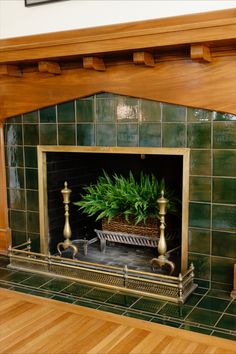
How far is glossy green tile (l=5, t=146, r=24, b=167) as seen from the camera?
3.39 meters

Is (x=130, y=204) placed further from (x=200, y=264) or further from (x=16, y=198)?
(x=16, y=198)

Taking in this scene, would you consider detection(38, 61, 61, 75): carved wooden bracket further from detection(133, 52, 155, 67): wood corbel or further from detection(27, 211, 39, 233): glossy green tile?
detection(27, 211, 39, 233): glossy green tile

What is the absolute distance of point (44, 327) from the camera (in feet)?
7.61

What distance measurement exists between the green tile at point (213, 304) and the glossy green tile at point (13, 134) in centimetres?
185

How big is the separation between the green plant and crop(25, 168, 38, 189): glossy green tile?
1.33ft

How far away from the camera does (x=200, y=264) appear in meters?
2.75

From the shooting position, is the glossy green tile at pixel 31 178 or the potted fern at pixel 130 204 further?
the glossy green tile at pixel 31 178

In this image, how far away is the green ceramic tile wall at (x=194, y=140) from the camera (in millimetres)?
2605

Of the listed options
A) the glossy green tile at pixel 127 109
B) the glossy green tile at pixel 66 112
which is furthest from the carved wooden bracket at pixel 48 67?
the glossy green tile at pixel 127 109

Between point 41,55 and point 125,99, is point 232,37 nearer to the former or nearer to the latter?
point 125,99

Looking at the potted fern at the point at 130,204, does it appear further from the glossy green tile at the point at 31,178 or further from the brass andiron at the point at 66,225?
the glossy green tile at the point at 31,178

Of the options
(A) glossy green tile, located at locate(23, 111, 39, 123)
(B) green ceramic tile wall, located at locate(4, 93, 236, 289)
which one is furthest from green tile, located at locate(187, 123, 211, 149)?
(A) glossy green tile, located at locate(23, 111, 39, 123)

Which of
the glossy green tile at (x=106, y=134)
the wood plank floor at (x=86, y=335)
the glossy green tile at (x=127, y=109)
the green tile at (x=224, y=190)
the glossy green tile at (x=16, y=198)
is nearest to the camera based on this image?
the wood plank floor at (x=86, y=335)

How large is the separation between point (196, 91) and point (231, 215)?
0.80 m
